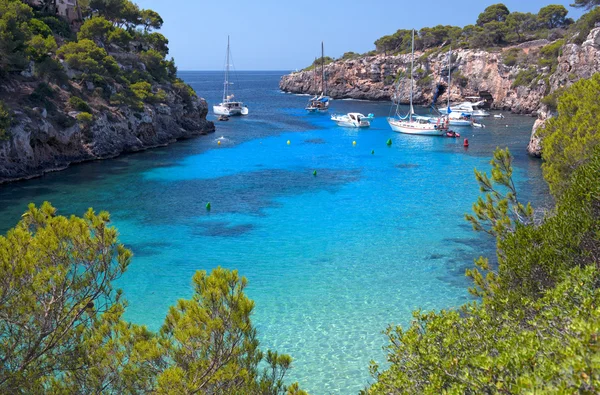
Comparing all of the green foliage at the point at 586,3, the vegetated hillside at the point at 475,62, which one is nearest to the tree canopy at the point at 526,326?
the vegetated hillside at the point at 475,62

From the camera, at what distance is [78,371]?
7.02m

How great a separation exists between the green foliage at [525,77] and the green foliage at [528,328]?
205ft

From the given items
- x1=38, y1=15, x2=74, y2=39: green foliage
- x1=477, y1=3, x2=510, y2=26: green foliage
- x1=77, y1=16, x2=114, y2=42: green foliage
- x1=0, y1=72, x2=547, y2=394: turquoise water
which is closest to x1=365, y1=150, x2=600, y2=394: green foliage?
x1=0, y1=72, x2=547, y2=394: turquoise water

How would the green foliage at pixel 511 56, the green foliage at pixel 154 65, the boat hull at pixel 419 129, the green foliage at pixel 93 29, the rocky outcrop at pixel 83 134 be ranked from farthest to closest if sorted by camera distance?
the green foliage at pixel 511 56, the green foliage at pixel 154 65, the boat hull at pixel 419 129, the green foliage at pixel 93 29, the rocky outcrop at pixel 83 134

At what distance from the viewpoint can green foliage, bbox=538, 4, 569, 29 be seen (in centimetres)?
8425

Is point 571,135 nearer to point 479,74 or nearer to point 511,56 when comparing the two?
point 511,56

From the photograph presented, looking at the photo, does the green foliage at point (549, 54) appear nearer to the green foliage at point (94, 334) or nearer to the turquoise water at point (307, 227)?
the turquoise water at point (307, 227)

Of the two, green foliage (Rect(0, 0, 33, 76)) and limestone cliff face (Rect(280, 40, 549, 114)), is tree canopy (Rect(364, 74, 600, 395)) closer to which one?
green foliage (Rect(0, 0, 33, 76))

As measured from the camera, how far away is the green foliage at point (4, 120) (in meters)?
28.7

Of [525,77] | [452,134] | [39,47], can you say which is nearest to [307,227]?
[39,47]

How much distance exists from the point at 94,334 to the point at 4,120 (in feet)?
88.3

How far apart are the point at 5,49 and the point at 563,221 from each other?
116 ft

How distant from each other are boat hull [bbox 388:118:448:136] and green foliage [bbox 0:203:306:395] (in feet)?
147

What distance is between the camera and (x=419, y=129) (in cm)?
4981
